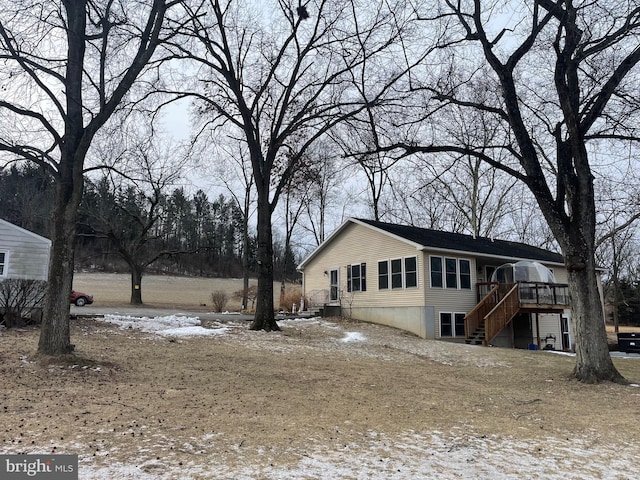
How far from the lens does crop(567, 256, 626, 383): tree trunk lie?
955 cm

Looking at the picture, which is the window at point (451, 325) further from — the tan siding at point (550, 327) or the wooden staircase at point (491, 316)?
the tan siding at point (550, 327)

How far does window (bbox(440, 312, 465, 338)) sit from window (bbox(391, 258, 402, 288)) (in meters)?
2.25

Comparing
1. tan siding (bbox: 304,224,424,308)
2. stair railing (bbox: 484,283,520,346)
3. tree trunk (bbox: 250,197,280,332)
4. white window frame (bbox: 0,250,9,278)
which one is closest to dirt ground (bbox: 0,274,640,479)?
tree trunk (bbox: 250,197,280,332)

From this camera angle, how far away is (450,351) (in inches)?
578

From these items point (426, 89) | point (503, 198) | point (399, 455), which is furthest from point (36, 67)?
point (503, 198)

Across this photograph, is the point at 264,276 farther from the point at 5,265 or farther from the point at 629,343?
the point at 629,343

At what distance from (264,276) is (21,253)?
382 inches

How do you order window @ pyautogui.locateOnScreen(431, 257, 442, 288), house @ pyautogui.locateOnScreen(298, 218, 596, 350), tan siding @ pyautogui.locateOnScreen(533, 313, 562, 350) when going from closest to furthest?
house @ pyautogui.locateOnScreen(298, 218, 596, 350), window @ pyautogui.locateOnScreen(431, 257, 442, 288), tan siding @ pyautogui.locateOnScreen(533, 313, 562, 350)

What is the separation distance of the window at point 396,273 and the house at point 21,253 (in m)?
14.2

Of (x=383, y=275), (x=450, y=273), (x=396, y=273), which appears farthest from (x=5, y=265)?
(x=450, y=273)

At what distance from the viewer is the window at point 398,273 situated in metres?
20.2

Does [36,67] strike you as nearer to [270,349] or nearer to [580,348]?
[270,349]

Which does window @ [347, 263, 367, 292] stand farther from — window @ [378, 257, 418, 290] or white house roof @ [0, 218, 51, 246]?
white house roof @ [0, 218, 51, 246]

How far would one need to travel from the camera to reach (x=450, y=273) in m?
20.6
